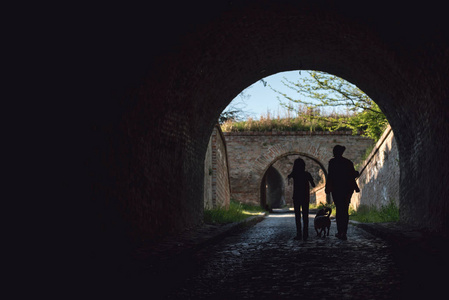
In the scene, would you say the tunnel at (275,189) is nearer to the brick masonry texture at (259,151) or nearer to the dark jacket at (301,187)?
the brick masonry texture at (259,151)

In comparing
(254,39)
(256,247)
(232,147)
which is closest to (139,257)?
(256,247)

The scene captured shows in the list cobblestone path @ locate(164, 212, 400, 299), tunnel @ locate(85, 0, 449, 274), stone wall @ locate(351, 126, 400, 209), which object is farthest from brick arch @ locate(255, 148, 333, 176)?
cobblestone path @ locate(164, 212, 400, 299)

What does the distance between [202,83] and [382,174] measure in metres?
7.91

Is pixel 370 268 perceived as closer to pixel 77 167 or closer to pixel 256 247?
pixel 256 247

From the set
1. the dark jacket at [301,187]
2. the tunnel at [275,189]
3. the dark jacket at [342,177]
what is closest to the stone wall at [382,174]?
the dark jacket at [342,177]

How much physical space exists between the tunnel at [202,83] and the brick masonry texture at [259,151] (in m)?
14.4

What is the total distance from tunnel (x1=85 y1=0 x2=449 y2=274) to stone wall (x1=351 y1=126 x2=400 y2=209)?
2378 millimetres

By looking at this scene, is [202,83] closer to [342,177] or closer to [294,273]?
[342,177]

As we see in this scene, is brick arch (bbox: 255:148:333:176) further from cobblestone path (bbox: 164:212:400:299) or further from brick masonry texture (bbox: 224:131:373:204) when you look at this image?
cobblestone path (bbox: 164:212:400:299)

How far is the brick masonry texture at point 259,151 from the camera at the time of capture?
946 inches

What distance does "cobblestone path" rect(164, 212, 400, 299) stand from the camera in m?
3.38

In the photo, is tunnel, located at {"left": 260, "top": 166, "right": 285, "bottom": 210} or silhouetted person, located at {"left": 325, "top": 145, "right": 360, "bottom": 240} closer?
Result: silhouetted person, located at {"left": 325, "top": 145, "right": 360, "bottom": 240}

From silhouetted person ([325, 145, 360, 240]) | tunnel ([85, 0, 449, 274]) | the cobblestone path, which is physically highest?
tunnel ([85, 0, 449, 274])

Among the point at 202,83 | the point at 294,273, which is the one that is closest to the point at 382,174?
the point at 202,83
